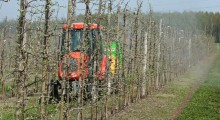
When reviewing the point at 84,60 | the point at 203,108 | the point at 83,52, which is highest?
the point at 83,52

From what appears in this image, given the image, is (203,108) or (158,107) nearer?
(158,107)

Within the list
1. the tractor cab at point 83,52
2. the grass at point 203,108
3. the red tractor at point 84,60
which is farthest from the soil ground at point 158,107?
the tractor cab at point 83,52

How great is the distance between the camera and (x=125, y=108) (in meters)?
17.4

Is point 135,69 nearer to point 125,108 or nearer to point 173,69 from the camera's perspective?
point 125,108

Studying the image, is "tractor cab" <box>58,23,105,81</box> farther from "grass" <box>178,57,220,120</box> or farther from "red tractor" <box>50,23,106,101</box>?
"grass" <box>178,57,220,120</box>

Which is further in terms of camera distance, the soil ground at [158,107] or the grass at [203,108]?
the grass at [203,108]

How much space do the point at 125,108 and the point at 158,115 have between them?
6.74 feet

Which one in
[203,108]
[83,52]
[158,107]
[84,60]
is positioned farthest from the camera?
[203,108]

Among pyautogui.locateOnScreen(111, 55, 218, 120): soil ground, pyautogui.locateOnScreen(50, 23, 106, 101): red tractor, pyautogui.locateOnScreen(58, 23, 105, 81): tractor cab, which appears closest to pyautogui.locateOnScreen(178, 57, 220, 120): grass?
pyautogui.locateOnScreen(111, 55, 218, 120): soil ground

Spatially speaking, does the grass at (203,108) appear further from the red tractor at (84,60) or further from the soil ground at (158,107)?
the red tractor at (84,60)

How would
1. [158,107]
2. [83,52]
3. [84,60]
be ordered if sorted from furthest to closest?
[158,107]
[84,60]
[83,52]

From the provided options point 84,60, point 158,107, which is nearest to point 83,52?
point 84,60

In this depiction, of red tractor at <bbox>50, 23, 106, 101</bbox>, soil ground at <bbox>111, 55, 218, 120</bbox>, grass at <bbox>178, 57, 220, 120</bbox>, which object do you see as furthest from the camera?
grass at <bbox>178, 57, 220, 120</bbox>

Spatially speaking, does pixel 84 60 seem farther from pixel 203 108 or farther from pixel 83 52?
pixel 203 108
